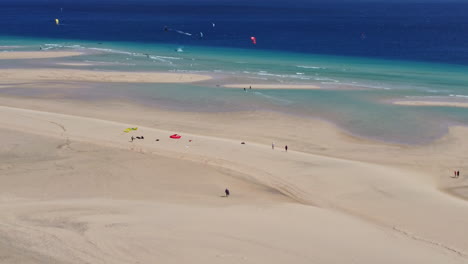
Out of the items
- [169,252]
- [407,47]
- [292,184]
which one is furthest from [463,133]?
[407,47]

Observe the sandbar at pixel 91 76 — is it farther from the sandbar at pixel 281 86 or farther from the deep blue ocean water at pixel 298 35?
the deep blue ocean water at pixel 298 35

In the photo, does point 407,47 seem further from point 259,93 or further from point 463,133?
point 463,133

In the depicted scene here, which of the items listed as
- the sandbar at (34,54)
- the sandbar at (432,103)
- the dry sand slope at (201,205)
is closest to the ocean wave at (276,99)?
the sandbar at (432,103)

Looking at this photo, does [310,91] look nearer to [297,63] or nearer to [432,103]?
[432,103]

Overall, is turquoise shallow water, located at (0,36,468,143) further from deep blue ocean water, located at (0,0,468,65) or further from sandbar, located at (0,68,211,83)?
deep blue ocean water, located at (0,0,468,65)

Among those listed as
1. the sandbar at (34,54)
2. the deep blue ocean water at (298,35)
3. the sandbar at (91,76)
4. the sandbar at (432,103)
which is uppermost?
the deep blue ocean water at (298,35)
